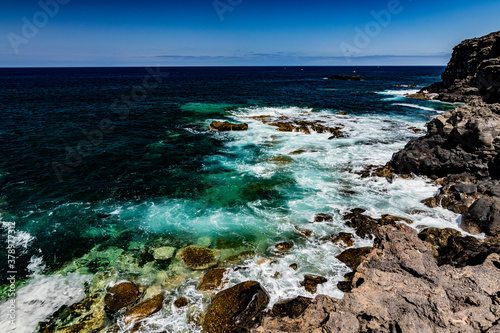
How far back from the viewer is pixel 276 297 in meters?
10.1

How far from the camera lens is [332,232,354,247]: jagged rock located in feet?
43.4

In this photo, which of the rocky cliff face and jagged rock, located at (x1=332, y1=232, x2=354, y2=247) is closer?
jagged rock, located at (x1=332, y1=232, x2=354, y2=247)

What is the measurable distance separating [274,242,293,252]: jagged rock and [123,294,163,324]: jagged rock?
595 cm

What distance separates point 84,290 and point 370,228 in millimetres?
14392

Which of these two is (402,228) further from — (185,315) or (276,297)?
(185,315)

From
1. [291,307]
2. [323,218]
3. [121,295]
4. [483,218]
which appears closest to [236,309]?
[291,307]

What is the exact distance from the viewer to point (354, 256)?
1216 centimetres

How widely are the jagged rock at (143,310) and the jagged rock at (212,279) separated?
67.3 inches

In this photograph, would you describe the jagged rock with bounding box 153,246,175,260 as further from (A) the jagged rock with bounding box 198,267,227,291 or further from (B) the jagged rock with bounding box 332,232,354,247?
(B) the jagged rock with bounding box 332,232,354,247

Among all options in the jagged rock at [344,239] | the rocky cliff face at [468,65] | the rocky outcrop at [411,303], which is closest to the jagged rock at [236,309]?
the rocky outcrop at [411,303]

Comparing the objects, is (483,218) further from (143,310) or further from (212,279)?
(143,310)

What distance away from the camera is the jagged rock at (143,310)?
9.44m

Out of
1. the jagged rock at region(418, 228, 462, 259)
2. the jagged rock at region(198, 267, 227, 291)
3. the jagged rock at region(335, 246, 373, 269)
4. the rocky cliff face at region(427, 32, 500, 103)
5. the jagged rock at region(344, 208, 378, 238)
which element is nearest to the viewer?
the jagged rock at region(198, 267, 227, 291)

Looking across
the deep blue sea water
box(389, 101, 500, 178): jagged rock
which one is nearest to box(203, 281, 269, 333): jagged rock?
the deep blue sea water
